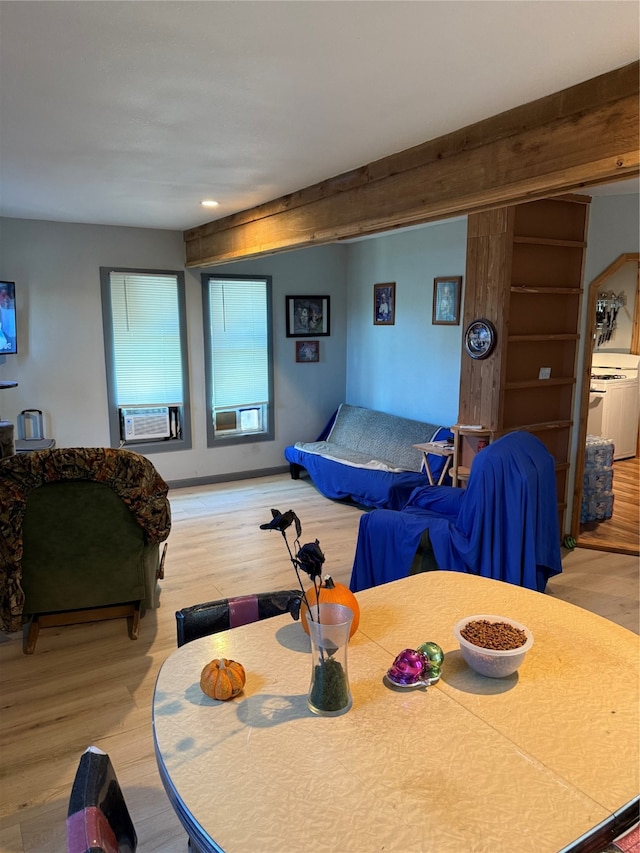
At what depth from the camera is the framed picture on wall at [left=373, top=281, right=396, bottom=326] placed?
6164 millimetres

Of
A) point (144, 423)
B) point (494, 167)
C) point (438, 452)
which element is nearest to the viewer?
point (494, 167)

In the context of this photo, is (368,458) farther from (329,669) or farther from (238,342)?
(329,669)

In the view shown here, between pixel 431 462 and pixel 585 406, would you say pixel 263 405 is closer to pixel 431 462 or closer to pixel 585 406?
pixel 431 462

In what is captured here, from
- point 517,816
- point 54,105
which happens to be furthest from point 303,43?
A: point 517,816

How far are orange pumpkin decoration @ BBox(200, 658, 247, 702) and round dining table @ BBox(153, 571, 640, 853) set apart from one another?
0.02 metres

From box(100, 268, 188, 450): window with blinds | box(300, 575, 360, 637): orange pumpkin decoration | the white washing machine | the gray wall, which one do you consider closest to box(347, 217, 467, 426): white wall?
the gray wall

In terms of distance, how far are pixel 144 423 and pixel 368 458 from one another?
2.31 meters

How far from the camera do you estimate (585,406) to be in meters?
4.51

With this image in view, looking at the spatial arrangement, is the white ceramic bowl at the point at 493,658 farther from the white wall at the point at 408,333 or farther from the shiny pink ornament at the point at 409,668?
the white wall at the point at 408,333

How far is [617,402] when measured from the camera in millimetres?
7160

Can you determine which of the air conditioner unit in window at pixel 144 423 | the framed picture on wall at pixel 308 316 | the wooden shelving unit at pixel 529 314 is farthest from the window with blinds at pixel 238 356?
the wooden shelving unit at pixel 529 314

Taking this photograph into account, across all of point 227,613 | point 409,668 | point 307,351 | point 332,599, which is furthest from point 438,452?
point 409,668

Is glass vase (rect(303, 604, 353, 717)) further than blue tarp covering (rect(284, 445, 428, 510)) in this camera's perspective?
No

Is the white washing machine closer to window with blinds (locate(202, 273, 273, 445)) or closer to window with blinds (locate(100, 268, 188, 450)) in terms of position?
window with blinds (locate(202, 273, 273, 445))
